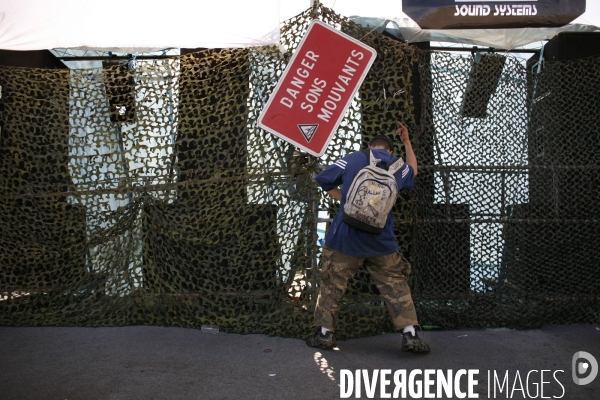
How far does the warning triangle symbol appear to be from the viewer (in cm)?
446

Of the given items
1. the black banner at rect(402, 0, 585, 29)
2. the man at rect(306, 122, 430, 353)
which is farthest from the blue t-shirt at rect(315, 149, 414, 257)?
the black banner at rect(402, 0, 585, 29)

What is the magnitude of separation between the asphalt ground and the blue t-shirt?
2.72ft

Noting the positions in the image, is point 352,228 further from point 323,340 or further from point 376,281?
point 323,340

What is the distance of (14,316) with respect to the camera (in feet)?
16.4

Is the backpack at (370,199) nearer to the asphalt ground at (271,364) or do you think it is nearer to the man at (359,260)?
the man at (359,260)

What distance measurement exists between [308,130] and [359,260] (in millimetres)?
1142

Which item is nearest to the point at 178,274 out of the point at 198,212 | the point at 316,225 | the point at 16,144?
the point at 198,212

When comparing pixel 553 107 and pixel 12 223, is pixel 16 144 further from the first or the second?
pixel 553 107

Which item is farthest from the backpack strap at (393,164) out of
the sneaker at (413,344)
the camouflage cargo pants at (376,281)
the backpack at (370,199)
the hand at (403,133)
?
the sneaker at (413,344)

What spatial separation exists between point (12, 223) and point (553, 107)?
5.11 meters

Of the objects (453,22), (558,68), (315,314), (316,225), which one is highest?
(453,22)

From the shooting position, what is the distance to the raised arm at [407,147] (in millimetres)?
4387

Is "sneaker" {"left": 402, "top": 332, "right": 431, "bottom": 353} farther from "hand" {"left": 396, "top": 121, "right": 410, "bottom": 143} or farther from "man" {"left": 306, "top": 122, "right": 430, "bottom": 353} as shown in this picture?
"hand" {"left": 396, "top": 121, "right": 410, "bottom": 143}

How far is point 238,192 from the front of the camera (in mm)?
4797
